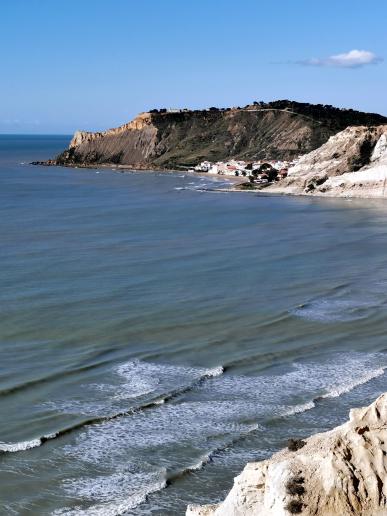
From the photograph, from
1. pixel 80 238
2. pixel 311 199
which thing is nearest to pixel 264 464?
pixel 80 238

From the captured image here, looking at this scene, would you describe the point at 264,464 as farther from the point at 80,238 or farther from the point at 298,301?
the point at 80,238

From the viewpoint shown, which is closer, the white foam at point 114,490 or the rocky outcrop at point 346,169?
the white foam at point 114,490

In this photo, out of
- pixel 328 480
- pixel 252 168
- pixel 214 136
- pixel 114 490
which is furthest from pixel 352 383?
pixel 214 136

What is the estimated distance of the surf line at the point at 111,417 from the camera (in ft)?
56.9

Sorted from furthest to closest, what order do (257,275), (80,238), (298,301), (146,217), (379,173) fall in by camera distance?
(379,173) < (146,217) < (80,238) < (257,275) < (298,301)

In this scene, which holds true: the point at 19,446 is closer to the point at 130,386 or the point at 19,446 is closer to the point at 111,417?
the point at 111,417

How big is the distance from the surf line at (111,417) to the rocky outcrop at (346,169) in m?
64.2

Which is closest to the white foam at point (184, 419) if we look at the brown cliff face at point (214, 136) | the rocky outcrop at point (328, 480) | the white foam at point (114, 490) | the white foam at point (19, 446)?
the white foam at point (114, 490)

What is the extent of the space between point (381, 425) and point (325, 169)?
84.0 m

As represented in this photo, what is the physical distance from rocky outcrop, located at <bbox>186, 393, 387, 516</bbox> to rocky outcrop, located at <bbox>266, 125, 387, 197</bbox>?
7418 centimetres

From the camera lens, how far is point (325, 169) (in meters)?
93.1

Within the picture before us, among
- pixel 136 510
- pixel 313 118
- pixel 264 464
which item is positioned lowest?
pixel 136 510

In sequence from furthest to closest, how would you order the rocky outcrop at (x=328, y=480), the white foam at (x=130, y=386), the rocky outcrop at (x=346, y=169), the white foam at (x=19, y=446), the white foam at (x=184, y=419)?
the rocky outcrop at (x=346, y=169) < the white foam at (x=130, y=386) < the white foam at (x=19, y=446) < the white foam at (x=184, y=419) < the rocky outcrop at (x=328, y=480)

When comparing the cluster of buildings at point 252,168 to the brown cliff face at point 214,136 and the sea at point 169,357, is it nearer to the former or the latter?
the brown cliff face at point 214,136
